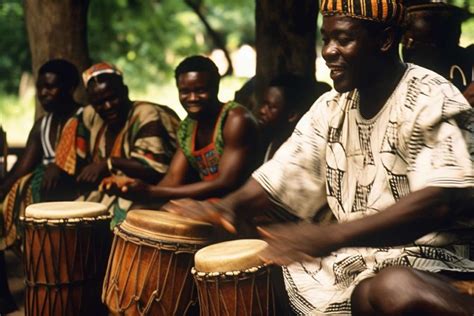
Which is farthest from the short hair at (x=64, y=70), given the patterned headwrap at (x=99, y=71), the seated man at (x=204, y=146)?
the seated man at (x=204, y=146)

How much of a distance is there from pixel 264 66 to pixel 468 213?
12.3 ft

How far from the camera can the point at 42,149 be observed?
6953 millimetres

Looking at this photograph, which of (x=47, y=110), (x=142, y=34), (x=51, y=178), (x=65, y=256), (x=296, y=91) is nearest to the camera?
(x=65, y=256)

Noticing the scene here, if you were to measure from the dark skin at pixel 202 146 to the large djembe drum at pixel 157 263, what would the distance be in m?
0.78

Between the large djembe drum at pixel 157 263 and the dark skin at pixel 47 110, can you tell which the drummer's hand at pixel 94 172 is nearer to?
the dark skin at pixel 47 110

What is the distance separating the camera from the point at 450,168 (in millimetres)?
2951

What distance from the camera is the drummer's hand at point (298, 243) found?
114 inches

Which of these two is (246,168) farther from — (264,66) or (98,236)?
(264,66)

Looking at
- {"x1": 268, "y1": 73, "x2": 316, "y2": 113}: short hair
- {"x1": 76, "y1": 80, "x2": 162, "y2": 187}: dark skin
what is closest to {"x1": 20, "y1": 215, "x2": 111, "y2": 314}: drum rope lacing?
{"x1": 76, "y1": 80, "x2": 162, "y2": 187}: dark skin

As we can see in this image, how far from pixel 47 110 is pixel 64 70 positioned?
1.25 feet

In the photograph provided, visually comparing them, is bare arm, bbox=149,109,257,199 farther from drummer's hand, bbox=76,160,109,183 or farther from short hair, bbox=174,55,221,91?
drummer's hand, bbox=76,160,109,183

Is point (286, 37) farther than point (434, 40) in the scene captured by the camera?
Yes

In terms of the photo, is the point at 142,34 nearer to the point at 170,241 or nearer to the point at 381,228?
the point at 170,241

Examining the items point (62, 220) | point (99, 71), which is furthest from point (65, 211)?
point (99, 71)
